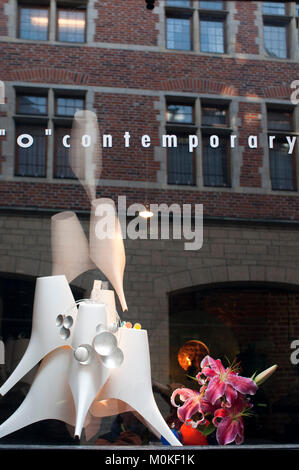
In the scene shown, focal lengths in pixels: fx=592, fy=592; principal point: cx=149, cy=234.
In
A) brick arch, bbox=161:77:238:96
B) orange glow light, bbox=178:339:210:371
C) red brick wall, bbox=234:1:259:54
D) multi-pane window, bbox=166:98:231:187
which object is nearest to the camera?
orange glow light, bbox=178:339:210:371

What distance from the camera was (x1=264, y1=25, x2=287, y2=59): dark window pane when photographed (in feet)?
14.5

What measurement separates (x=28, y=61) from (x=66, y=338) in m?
1.99

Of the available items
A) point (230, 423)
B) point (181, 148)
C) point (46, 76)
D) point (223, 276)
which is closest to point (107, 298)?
point (223, 276)

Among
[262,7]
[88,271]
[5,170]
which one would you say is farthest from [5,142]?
[262,7]

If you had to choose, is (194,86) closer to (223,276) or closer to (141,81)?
(141,81)

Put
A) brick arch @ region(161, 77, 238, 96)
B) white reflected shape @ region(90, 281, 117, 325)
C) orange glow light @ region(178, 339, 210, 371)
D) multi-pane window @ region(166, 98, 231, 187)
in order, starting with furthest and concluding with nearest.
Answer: brick arch @ region(161, 77, 238, 96) → multi-pane window @ region(166, 98, 231, 187) → orange glow light @ region(178, 339, 210, 371) → white reflected shape @ region(90, 281, 117, 325)

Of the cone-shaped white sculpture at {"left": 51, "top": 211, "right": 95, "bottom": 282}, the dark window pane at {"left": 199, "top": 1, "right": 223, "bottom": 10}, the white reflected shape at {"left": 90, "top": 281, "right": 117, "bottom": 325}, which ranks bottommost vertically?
the white reflected shape at {"left": 90, "top": 281, "right": 117, "bottom": 325}

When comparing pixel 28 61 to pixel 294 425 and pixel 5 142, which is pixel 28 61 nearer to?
pixel 5 142

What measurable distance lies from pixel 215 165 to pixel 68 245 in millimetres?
1185

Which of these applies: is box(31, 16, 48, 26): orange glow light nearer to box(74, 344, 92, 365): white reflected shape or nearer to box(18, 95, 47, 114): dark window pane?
box(18, 95, 47, 114): dark window pane

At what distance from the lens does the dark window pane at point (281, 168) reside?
13.9 ft

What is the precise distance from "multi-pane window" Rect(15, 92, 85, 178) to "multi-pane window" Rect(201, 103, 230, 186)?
3.08ft

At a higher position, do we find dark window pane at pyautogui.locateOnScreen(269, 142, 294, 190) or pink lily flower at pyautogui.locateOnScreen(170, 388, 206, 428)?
dark window pane at pyautogui.locateOnScreen(269, 142, 294, 190)

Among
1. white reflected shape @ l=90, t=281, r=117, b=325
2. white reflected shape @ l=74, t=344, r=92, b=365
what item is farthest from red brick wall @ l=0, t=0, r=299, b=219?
white reflected shape @ l=74, t=344, r=92, b=365
